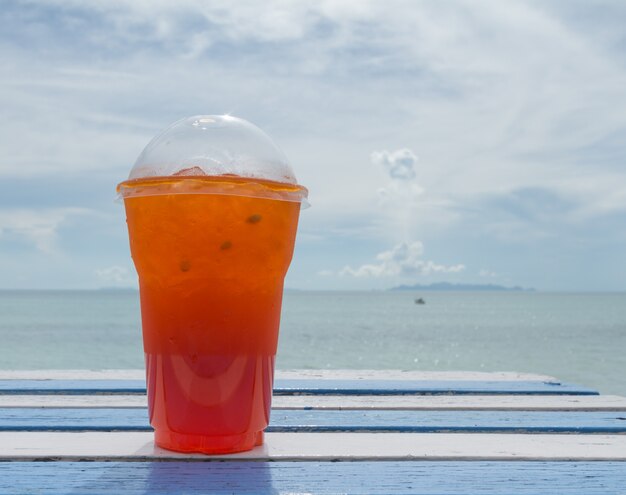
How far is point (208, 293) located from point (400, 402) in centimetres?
87

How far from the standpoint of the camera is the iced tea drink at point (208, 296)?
1.67m

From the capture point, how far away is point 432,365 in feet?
94.2

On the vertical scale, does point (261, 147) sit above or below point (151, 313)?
above

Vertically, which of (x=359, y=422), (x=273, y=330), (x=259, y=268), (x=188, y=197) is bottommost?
(x=359, y=422)

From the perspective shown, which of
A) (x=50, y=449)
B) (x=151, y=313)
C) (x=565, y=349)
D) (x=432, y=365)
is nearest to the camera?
(x=50, y=449)

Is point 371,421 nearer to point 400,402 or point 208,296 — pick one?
point 400,402

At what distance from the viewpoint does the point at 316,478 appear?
4.76 ft

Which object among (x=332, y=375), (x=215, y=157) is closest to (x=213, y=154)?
(x=215, y=157)

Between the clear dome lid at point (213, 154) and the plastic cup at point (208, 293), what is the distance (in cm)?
2

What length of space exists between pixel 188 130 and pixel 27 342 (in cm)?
3841

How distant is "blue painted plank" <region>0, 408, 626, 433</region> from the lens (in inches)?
74.5

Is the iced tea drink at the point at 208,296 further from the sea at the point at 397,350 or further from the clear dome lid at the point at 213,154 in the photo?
the sea at the point at 397,350

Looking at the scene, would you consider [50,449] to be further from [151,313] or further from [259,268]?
[259,268]

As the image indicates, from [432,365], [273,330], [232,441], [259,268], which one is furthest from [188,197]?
[432,365]
